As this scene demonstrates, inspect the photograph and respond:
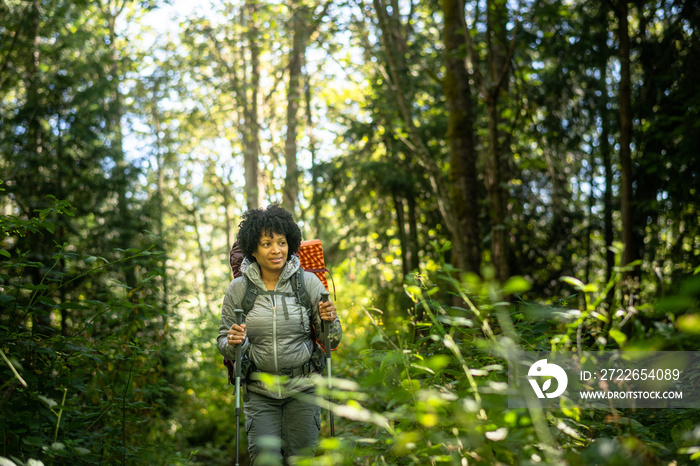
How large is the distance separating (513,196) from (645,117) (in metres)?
3.03

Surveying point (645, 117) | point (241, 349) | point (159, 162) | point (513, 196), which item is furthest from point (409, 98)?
point (159, 162)

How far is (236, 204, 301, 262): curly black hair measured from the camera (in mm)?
4047

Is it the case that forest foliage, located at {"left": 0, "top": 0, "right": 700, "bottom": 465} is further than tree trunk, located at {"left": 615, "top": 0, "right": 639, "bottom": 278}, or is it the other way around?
tree trunk, located at {"left": 615, "top": 0, "right": 639, "bottom": 278}

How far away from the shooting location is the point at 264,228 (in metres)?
4.04

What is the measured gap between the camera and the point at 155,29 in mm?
20750

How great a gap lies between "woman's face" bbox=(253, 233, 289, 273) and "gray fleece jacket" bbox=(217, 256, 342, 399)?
7 cm

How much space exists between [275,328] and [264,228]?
765 millimetres

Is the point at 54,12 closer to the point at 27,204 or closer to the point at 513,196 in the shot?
the point at 27,204

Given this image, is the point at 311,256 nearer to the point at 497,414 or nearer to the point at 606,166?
the point at 497,414

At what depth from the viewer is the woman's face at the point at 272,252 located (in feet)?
12.9

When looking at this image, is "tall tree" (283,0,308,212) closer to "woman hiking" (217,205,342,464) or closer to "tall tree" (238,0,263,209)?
"tall tree" (238,0,263,209)

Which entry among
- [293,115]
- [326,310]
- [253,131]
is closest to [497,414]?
[326,310]

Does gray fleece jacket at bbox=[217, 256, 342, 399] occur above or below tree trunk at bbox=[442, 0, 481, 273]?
below

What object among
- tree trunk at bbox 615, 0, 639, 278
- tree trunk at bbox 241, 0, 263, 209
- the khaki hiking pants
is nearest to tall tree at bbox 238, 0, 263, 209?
tree trunk at bbox 241, 0, 263, 209
